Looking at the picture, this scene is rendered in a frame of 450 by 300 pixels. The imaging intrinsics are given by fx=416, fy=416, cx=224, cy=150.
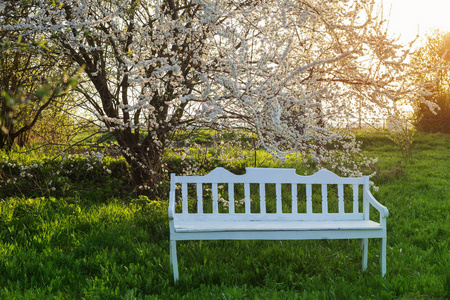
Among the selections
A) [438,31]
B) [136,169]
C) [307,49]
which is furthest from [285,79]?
[438,31]

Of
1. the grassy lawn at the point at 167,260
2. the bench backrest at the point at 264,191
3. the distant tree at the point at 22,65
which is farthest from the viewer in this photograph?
the distant tree at the point at 22,65

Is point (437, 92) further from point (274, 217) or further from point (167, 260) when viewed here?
point (167, 260)

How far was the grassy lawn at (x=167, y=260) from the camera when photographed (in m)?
3.27

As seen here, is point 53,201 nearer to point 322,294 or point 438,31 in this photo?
point 322,294

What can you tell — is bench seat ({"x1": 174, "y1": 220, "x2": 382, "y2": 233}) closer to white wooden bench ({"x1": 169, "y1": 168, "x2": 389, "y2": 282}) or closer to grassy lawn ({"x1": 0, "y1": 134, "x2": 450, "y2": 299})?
white wooden bench ({"x1": 169, "y1": 168, "x2": 389, "y2": 282})

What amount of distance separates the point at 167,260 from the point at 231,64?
197 cm

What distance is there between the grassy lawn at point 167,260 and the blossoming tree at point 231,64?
1.03 meters

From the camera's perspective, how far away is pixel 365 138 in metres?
16.6

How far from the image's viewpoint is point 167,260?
151 inches

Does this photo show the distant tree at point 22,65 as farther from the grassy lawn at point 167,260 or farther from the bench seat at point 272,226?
the bench seat at point 272,226

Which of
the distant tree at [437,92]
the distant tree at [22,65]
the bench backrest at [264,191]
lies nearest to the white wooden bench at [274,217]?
the bench backrest at [264,191]

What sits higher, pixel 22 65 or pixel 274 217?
pixel 22 65

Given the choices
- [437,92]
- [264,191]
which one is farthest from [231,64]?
[437,92]

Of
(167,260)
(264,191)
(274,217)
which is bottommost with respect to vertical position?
(167,260)
